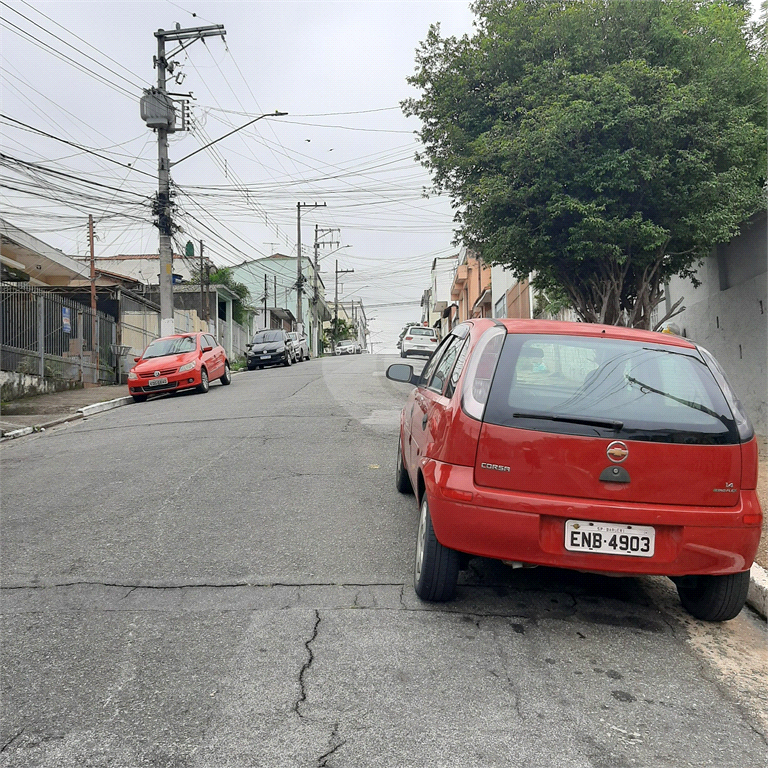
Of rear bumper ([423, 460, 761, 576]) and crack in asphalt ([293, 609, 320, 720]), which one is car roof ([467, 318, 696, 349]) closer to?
rear bumper ([423, 460, 761, 576])

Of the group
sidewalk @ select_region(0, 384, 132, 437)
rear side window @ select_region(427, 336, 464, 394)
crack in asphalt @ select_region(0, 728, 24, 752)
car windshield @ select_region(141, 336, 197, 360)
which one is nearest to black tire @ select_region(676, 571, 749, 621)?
rear side window @ select_region(427, 336, 464, 394)

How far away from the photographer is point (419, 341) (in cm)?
3603

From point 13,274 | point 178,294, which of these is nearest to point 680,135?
point 13,274

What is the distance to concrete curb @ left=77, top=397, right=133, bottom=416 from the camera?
592 inches

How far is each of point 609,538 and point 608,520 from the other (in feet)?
0.32

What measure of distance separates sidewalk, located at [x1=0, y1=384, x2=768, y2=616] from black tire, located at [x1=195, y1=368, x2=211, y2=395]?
1.65 metres

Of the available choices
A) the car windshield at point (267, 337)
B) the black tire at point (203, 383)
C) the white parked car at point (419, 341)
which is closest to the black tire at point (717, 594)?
the black tire at point (203, 383)

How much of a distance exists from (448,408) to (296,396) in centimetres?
1144

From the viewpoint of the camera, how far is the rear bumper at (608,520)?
3623 mm

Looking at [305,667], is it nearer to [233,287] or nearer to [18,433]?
[18,433]

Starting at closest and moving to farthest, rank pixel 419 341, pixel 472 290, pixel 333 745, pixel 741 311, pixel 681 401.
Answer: pixel 333 745 < pixel 681 401 < pixel 741 311 < pixel 419 341 < pixel 472 290

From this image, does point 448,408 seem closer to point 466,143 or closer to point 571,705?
point 571,705

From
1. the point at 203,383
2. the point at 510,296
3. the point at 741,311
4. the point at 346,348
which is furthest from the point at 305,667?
the point at 346,348

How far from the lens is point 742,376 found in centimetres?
1089
